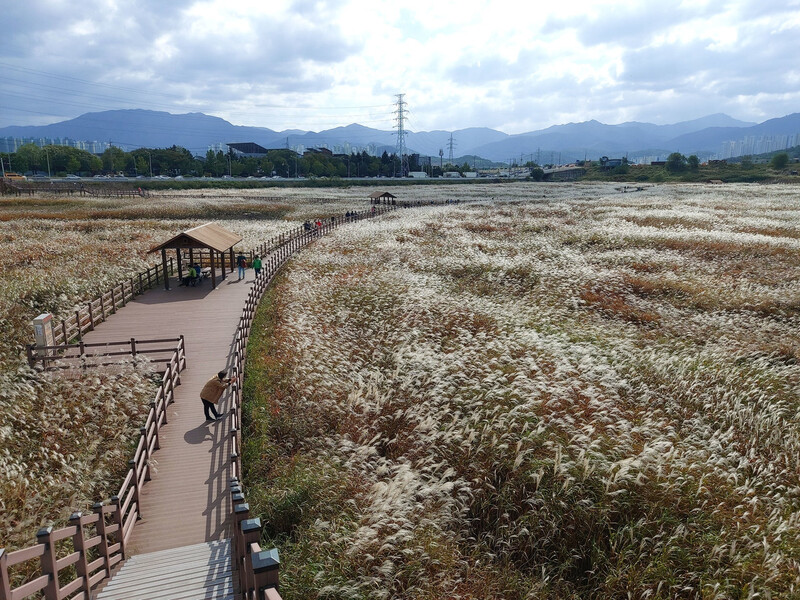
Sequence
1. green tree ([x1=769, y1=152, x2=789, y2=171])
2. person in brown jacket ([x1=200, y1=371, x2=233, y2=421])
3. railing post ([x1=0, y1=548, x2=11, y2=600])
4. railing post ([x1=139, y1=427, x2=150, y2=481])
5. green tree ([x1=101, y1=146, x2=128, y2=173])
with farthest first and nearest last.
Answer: green tree ([x1=101, y1=146, x2=128, y2=173]), green tree ([x1=769, y1=152, x2=789, y2=171]), person in brown jacket ([x1=200, y1=371, x2=233, y2=421]), railing post ([x1=139, y1=427, x2=150, y2=481]), railing post ([x1=0, y1=548, x2=11, y2=600])

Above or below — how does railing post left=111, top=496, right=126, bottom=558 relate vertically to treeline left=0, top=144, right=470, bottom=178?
below

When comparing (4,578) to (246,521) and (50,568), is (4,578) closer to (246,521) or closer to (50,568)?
(50,568)

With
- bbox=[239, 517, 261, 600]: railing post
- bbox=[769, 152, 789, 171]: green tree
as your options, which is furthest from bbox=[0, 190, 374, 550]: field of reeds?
bbox=[769, 152, 789, 171]: green tree

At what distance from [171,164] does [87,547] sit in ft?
562

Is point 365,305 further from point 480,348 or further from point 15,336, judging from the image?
point 15,336

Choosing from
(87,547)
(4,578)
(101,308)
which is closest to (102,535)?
(87,547)

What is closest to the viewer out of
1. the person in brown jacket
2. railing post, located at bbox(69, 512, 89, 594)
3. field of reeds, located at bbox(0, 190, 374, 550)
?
railing post, located at bbox(69, 512, 89, 594)

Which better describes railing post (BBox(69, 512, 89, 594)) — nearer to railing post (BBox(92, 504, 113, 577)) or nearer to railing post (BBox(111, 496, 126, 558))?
railing post (BBox(92, 504, 113, 577))

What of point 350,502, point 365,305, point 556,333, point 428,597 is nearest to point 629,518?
point 428,597

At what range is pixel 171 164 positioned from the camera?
158000mm

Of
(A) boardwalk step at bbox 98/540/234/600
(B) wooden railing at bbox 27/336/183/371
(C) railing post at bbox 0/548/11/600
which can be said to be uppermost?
Result: (C) railing post at bbox 0/548/11/600

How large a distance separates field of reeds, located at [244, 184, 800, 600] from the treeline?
501ft

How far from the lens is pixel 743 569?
777cm

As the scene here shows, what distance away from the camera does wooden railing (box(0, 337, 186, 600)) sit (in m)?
6.18
